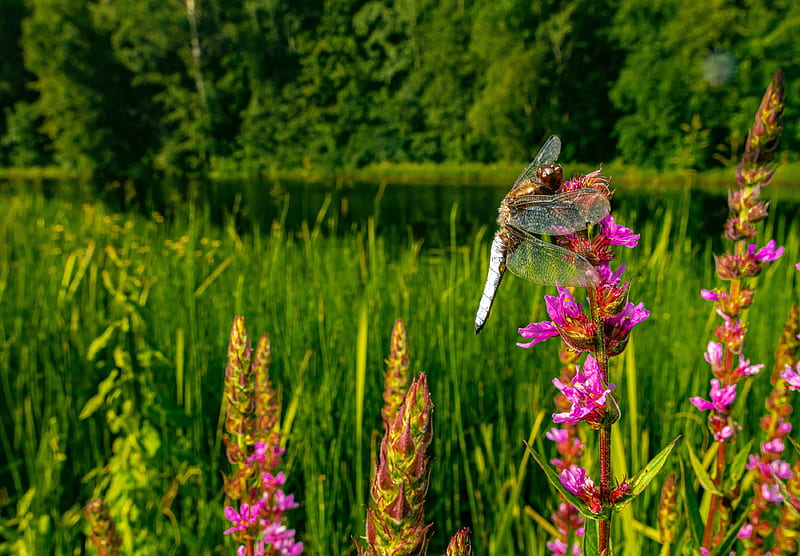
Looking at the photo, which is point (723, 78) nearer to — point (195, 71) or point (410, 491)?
point (195, 71)

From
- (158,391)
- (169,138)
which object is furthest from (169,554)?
(169,138)

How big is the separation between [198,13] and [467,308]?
32.0 meters

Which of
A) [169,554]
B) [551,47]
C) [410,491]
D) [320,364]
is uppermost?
[551,47]

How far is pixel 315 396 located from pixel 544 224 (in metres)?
1.60

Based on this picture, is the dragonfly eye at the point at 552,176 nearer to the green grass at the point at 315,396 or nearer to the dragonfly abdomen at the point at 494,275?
the dragonfly abdomen at the point at 494,275

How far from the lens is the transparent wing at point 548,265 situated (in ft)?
2.00

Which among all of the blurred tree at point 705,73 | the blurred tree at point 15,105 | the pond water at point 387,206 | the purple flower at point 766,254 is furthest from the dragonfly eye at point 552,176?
the blurred tree at point 15,105

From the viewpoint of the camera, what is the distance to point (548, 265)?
2.80 ft

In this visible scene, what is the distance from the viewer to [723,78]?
80.7 feet

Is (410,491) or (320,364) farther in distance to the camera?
(320,364)

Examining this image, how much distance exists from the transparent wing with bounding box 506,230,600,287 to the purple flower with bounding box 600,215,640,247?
43 mm

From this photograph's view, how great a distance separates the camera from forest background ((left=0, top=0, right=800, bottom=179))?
82.6ft

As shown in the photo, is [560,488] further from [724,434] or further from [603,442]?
[724,434]

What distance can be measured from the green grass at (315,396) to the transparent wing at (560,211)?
0.60m
